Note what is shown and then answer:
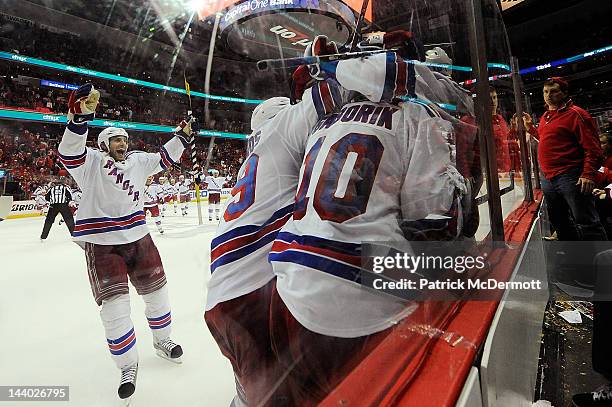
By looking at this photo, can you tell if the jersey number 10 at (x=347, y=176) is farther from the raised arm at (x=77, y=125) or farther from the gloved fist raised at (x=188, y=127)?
the raised arm at (x=77, y=125)

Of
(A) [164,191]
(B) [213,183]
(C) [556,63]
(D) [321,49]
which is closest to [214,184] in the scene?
(B) [213,183]

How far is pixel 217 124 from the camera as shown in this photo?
0.59 meters

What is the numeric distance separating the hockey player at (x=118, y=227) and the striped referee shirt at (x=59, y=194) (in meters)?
0.04

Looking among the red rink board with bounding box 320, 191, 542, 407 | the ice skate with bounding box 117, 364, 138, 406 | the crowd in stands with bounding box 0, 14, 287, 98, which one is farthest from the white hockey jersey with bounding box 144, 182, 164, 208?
the red rink board with bounding box 320, 191, 542, 407

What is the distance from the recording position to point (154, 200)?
2.67ft

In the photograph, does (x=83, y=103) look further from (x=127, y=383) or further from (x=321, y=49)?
(x=127, y=383)

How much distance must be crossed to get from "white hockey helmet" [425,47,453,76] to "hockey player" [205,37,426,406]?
0.47 ft

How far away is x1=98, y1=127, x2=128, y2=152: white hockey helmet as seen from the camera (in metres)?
0.69

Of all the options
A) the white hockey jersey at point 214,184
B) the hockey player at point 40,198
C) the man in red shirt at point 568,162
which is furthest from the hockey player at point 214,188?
the man in red shirt at point 568,162

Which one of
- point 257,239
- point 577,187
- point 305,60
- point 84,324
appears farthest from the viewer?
point 577,187

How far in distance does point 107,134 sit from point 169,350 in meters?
0.48

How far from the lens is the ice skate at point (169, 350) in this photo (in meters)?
0.78

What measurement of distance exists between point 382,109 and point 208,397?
2.06ft

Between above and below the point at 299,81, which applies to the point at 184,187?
below
